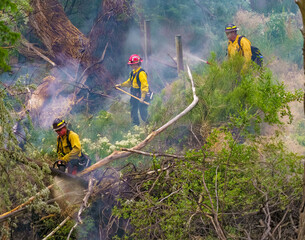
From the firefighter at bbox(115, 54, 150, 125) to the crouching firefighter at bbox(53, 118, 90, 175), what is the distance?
10.6ft

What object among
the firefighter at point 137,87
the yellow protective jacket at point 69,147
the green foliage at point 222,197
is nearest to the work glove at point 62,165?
the yellow protective jacket at point 69,147

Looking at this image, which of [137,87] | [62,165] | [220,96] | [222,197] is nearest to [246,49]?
[220,96]

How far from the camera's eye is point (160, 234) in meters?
5.18

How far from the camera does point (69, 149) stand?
739cm

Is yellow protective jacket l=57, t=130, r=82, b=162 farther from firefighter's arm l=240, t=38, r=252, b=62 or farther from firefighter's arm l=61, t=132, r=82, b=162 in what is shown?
firefighter's arm l=240, t=38, r=252, b=62

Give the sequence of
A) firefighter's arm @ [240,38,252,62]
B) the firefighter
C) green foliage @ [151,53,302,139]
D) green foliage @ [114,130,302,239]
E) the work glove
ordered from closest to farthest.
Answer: green foliage @ [114,130,302,239], the work glove, green foliage @ [151,53,302,139], firefighter's arm @ [240,38,252,62], the firefighter

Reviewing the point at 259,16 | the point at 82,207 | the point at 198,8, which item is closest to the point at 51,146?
the point at 82,207

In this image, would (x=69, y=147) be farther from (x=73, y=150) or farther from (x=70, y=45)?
(x=70, y=45)

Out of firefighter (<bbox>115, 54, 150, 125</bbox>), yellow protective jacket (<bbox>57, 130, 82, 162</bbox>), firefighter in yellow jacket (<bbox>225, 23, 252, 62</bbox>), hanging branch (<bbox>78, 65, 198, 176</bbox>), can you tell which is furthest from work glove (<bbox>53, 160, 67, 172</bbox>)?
firefighter in yellow jacket (<bbox>225, 23, 252, 62</bbox>)

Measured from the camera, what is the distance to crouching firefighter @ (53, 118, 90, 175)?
7199mm

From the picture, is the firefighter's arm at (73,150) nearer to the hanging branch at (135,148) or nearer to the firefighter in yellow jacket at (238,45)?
the hanging branch at (135,148)

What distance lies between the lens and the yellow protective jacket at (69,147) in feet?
23.7

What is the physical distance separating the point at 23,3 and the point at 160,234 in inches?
255

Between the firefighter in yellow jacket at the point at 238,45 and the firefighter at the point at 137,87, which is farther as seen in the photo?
the firefighter at the point at 137,87
